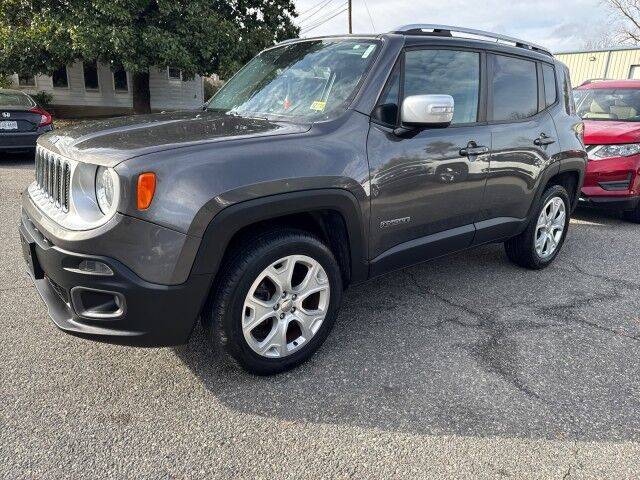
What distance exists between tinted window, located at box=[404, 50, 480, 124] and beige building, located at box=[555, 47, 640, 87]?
22944mm

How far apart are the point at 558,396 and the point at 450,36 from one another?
241cm

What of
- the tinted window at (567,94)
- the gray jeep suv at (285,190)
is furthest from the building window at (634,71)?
the gray jeep suv at (285,190)

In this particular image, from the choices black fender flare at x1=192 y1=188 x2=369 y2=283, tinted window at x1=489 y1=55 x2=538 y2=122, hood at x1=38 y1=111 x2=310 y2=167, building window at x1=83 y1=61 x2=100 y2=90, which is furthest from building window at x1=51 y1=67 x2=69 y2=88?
black fender flare at x1=192 y1=188 x2=369 y2=283

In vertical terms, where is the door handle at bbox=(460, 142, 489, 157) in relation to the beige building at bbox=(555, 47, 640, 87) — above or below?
below

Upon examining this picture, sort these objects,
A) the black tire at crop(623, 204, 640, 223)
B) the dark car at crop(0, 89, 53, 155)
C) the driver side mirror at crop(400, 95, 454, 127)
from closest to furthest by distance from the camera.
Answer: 1. the driver side mirror at crop(400, 95, 454, 127)
2. the black tire at crop(623, 204, 640, 223)
3. the dark car at crop(0, 89, 53, 155)

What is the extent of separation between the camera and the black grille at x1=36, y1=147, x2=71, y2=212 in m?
2.48

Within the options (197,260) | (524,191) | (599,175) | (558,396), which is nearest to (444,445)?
(558,396)

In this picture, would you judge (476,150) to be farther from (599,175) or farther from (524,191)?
(599,175)

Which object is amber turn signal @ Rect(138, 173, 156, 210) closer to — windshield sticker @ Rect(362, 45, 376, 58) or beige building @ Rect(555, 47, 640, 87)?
windshield sticker @ Rect(362, 45, 376, 58)

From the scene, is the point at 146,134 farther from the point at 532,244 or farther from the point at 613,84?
the point at 613,84

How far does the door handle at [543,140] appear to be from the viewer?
4.06 meters

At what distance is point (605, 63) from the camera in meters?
24.5

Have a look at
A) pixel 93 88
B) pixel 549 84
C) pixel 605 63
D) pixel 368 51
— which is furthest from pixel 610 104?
pixel 93 88

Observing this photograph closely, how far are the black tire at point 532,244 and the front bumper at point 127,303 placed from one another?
10.2 ft
